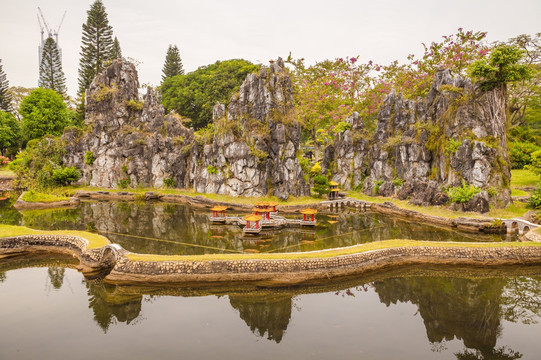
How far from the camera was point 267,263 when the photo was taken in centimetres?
1725

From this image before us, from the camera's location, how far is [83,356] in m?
11.3

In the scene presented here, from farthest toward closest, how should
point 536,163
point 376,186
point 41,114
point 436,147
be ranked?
point 41,114 → point 376,186 → point 436,147 → point 536,163

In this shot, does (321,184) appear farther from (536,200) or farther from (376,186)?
(536,200)

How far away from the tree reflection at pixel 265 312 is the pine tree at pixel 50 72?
7178 cm

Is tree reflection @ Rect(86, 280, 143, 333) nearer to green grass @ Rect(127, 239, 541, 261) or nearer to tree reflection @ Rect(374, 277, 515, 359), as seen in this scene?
green grass @ Rect(127, 239, 541, 261)

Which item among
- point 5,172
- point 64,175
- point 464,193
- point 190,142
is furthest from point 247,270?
point 5,172

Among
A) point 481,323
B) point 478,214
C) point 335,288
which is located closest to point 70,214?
point 335,288

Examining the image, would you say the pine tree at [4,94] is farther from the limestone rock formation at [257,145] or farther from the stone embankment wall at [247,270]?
the stone embankment wall at [247,270]

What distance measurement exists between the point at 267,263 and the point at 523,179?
41.5 metres

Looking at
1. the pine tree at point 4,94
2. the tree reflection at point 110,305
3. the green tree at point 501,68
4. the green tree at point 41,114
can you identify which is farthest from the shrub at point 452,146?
the pine tree at point 4,94

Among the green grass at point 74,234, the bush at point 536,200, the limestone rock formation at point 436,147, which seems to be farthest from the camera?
the limestone rock formation at point 436,147

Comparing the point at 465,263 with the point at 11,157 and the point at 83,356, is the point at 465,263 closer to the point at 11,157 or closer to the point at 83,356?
the point at 83,356

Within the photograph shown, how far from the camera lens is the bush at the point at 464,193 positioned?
3014cm

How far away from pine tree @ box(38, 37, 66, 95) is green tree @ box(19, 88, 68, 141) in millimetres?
9317
